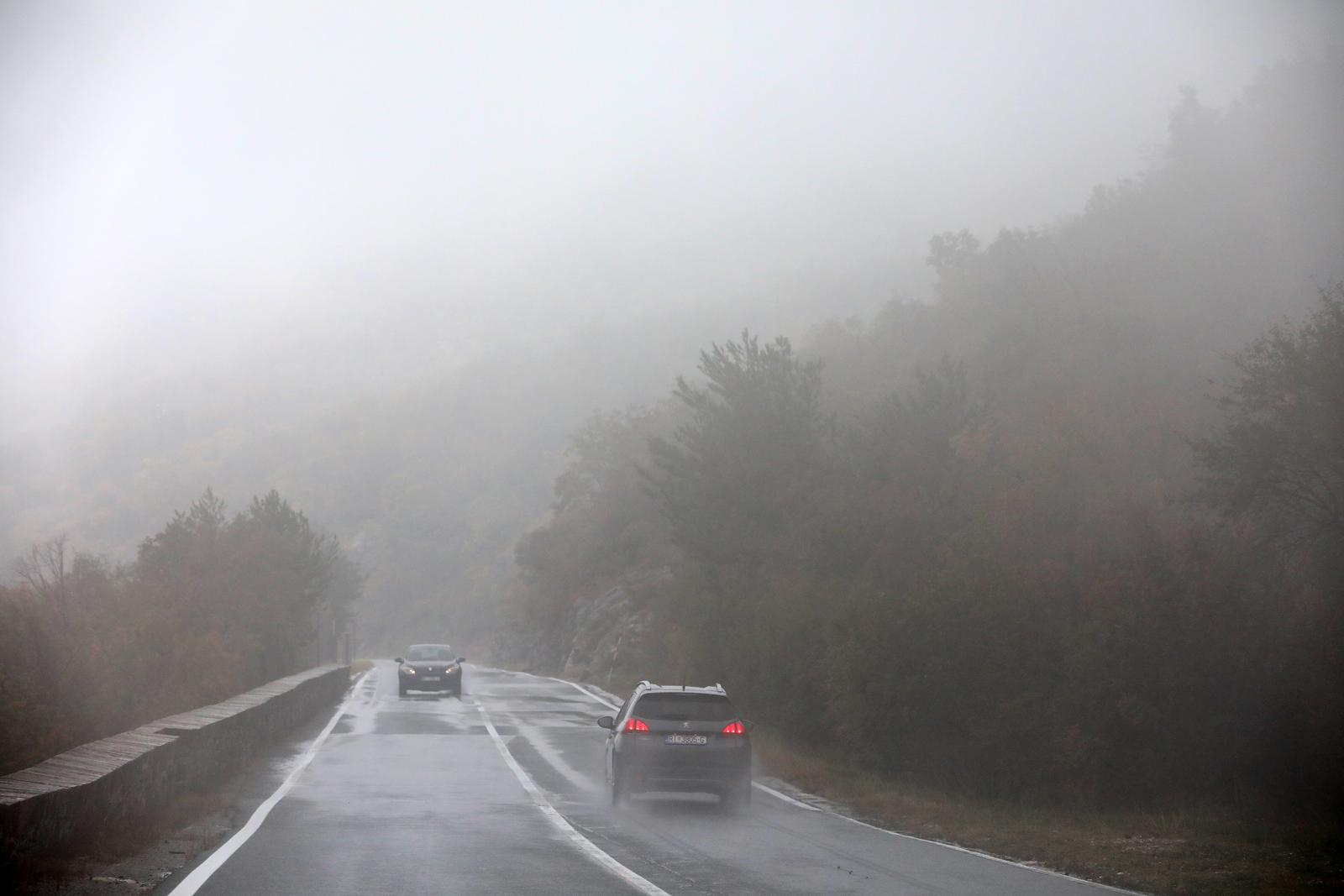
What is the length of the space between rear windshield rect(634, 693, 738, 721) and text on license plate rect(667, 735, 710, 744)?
236 mm

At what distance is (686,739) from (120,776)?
22.0ft

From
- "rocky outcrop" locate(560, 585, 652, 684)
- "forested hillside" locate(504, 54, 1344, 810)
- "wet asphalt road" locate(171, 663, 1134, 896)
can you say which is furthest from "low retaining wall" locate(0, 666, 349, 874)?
"rocky outcrop" locate(560, 585, 652, 684)

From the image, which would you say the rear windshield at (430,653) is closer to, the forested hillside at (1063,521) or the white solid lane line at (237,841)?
the forested hillside at (1063,521)

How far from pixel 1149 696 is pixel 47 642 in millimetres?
21322

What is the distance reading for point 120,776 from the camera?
1249cm

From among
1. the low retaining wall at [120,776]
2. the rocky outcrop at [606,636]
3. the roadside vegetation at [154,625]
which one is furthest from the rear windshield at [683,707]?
the rocky outcrop at [606,636]

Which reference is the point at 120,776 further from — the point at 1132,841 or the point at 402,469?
the point at 402,469

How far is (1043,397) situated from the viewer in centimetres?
5462

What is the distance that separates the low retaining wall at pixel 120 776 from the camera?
9.89 metres

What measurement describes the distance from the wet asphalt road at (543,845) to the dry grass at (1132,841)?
0.71m

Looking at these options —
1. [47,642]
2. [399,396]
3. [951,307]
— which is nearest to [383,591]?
[399,396]

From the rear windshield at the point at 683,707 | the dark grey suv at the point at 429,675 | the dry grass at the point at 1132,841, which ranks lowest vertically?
the dry grass at the point at 1132,841

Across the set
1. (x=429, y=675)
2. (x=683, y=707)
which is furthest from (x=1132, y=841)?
(x=429, y=675)

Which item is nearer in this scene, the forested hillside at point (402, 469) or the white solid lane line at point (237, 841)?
the white solid lane line at point (237, 841)
